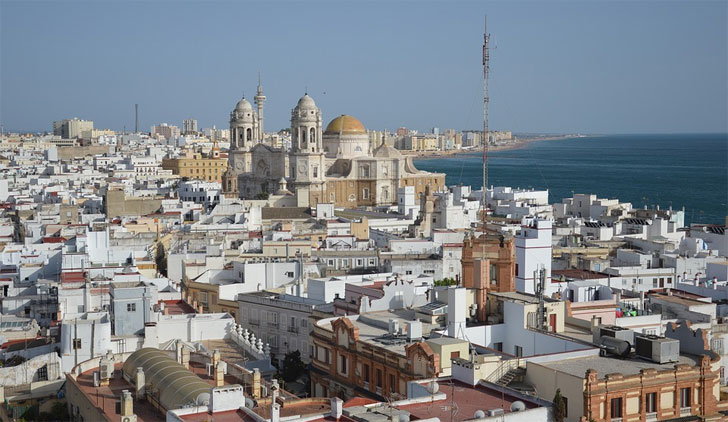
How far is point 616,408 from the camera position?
1367 cm

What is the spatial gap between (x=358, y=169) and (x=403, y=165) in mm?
3090

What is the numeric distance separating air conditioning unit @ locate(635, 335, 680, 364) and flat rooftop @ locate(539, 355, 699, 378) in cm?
9

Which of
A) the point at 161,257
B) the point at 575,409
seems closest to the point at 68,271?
the point at 161,257

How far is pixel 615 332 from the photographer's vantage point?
52.9ft

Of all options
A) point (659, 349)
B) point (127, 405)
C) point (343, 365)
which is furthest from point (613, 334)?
point (127, 405)

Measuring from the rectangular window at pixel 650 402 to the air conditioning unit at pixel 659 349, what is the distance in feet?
3.17

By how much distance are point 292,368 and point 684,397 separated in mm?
9447

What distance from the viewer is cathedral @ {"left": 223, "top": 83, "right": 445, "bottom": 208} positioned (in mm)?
61406

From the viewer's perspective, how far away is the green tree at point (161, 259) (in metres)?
32.1

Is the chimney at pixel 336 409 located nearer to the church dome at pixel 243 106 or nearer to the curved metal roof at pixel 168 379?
the curved metal roof at pixel 168 379

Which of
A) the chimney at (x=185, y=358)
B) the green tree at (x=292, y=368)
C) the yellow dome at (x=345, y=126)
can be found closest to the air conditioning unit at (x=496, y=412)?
the chimney at (x=185, y=358)

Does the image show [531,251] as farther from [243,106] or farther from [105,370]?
[243,106]

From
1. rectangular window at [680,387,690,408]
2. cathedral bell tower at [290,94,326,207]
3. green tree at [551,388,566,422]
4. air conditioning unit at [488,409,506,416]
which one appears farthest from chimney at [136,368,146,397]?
cathedral bell tower at [290,94,326,207]

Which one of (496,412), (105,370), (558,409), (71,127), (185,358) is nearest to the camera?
(496,412)
